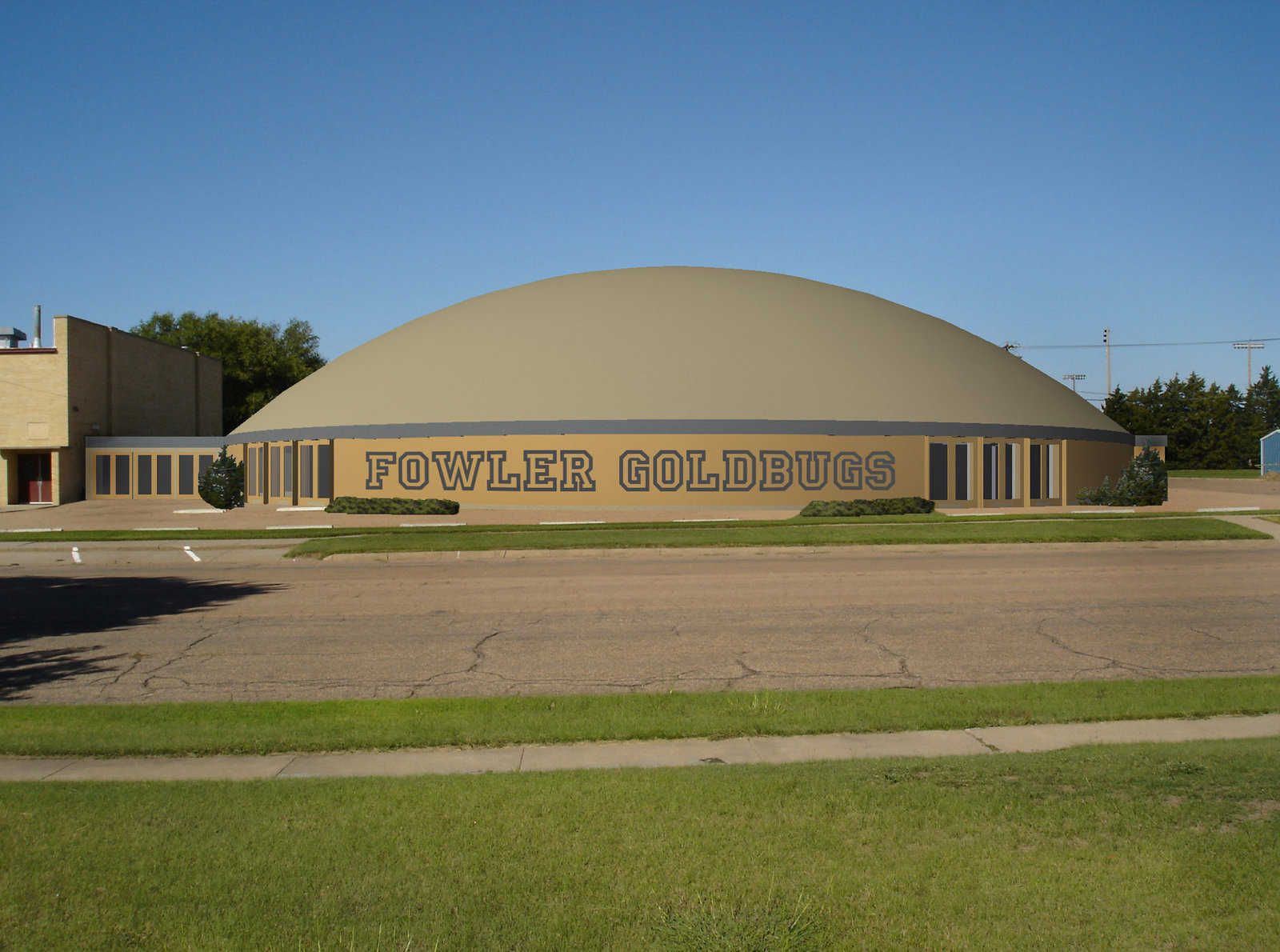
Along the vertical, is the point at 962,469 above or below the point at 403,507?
above

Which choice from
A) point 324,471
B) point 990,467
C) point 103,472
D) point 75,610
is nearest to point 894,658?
point 75,610

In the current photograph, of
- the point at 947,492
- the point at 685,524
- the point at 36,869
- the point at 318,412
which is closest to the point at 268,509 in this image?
the point at 318,412

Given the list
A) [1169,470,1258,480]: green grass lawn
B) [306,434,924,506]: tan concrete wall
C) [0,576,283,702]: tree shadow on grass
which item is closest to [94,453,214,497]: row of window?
[306,434,924,506]: tan concrete wall

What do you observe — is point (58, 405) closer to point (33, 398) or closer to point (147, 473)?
point (33, 398)

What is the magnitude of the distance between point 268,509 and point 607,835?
130ft

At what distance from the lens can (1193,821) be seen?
17.6 ft

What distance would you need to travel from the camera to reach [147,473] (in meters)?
49.8

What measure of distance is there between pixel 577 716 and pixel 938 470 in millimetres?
34072

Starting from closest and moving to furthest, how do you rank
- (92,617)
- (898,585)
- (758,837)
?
(758,837), (92,617), (898,585)

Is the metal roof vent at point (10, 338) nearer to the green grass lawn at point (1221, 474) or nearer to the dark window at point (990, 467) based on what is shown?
the dark window at point (990, 467)

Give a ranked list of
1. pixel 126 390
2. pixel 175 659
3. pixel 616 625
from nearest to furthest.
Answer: pixel 175 659, pixel 616 625, pixel 126 390

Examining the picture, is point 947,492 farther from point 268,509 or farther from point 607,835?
point 607,835

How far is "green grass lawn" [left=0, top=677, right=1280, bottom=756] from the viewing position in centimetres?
763

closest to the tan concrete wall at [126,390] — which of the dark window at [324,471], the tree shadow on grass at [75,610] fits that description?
the dark window at [324,471]
